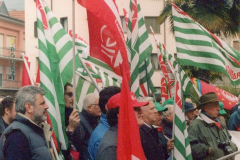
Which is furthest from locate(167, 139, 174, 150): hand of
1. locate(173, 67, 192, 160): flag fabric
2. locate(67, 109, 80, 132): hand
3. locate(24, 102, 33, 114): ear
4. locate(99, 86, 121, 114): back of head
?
locate(24, 102, 33, 114): ear

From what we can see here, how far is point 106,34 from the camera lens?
233 inches

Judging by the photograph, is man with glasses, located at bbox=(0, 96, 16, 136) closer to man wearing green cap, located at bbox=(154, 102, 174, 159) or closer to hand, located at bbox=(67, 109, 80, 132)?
hand, located at bbox=(67, 109, 80, 132)

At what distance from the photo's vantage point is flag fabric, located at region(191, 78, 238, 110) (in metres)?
9.19

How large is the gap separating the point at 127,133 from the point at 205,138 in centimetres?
249

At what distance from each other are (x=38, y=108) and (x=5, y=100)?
7.06ft

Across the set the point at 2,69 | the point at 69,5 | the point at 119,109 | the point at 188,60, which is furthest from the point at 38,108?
the point at 2,69

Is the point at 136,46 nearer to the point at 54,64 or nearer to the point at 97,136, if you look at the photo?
the point at 54,64

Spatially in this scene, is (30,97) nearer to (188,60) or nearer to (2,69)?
(188,60)

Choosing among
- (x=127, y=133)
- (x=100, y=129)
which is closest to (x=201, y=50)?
(x=100, y=129)

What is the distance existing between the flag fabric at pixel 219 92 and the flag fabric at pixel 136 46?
2159 millimetres

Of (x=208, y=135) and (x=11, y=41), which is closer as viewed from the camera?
(x=208, y=135)

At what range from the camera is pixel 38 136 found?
3.96 metres

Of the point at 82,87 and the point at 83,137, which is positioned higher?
the point at 82,87

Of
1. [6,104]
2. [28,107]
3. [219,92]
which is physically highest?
[219,92]
